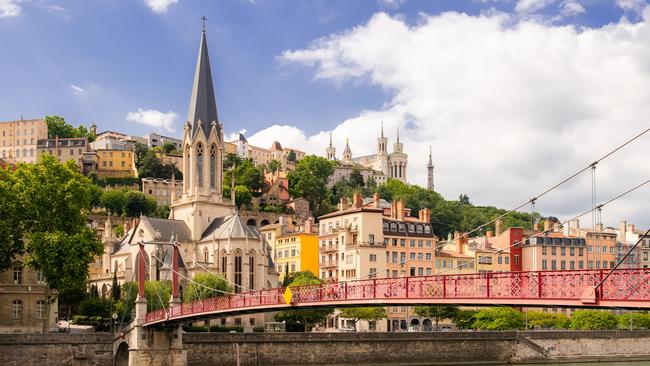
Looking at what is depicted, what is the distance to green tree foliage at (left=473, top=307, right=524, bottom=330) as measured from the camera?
69938mm

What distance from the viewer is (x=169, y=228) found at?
8162 cm

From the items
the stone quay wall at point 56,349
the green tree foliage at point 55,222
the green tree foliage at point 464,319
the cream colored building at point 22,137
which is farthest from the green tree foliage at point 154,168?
the stone quay wall at point 56,349

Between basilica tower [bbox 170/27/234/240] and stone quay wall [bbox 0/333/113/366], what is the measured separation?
33.3m

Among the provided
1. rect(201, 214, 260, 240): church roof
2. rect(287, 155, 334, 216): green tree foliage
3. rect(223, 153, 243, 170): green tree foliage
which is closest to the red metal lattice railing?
rect(201, 214, 260, 240): church roof

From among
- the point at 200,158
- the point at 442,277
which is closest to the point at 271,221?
the point at 200,158

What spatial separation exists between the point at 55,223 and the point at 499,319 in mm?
34197

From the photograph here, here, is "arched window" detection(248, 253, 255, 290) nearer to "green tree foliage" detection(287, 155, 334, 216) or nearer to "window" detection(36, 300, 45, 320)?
"window" detection(36, 300, 45, 320)

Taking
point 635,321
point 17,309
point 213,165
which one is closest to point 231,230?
point 213,165

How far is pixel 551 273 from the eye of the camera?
25.5 meters

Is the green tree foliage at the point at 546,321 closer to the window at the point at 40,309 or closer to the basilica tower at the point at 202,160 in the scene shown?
the basilica tower at the point at 202,160

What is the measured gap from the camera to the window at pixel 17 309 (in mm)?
53406

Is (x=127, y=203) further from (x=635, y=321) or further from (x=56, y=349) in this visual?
(x=56, y=349)

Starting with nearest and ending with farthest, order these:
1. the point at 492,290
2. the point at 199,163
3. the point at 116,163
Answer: the point at 492,290 < the point at 199,163 < the point at 116,163

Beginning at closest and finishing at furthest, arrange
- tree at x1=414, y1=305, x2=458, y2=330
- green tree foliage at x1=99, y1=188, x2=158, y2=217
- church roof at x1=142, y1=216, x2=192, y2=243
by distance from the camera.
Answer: tree at x1=414, y1=305, x2=458, y2=330
church roof at x1=142, y1=216, x2=192, y2=243
green tree foliage at x1=99, y1=188, x2=158, y2=217
